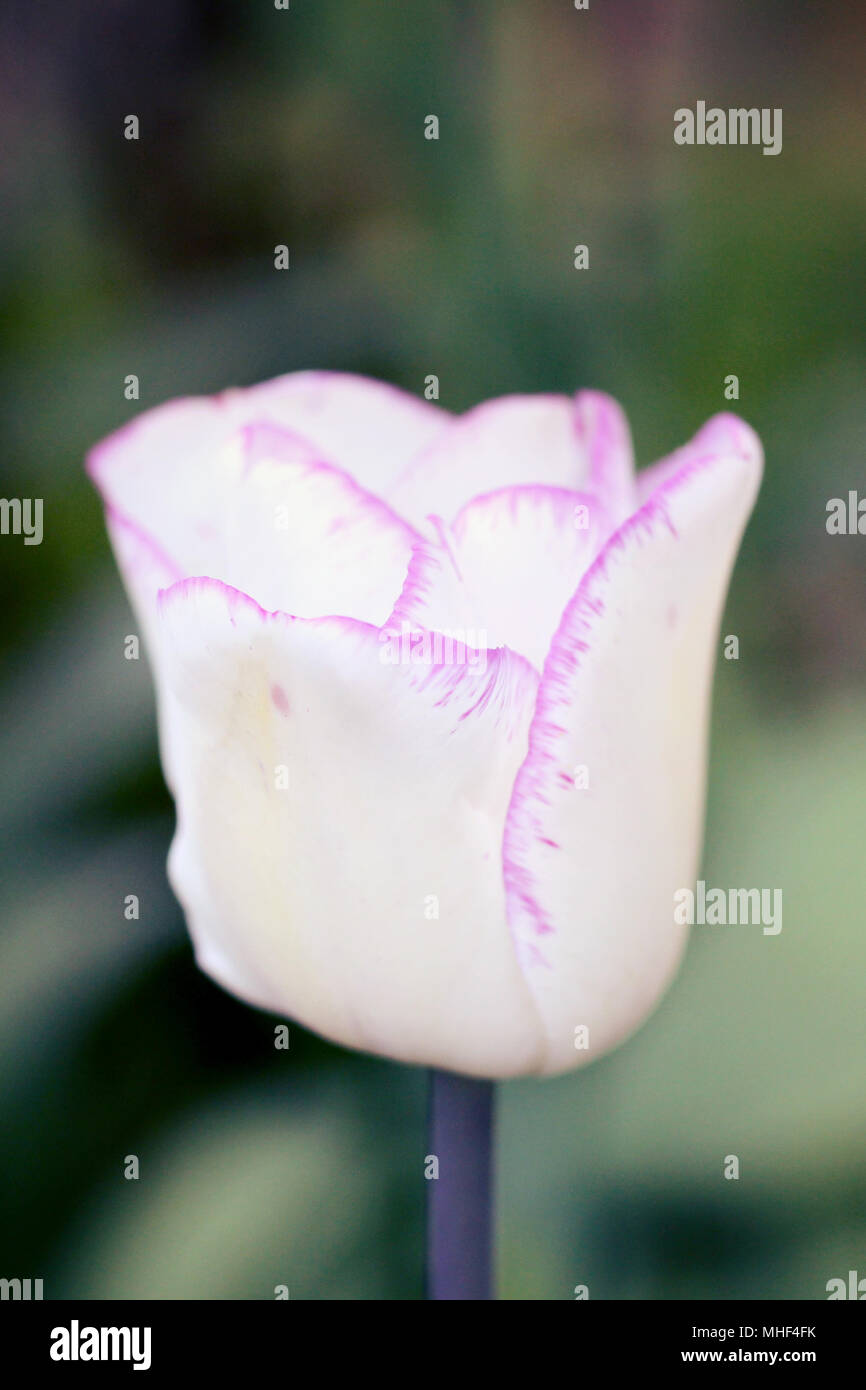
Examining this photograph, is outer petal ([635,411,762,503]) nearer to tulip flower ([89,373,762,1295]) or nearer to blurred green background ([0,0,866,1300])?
tulip flower ([89,373,762,1295])

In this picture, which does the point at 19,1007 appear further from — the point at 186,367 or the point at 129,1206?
the point at 186,367

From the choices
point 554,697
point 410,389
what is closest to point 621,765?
point 554,697

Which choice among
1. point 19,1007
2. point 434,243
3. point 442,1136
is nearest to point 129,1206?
point 19,1007

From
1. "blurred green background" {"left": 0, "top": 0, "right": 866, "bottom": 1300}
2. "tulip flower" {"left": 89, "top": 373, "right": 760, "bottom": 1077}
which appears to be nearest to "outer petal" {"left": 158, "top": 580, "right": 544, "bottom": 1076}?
"tulip flower" {"left": 89, "top": 373, "right": 760, "bottom": 1077}

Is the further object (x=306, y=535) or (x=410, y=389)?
(x=410, y=389)

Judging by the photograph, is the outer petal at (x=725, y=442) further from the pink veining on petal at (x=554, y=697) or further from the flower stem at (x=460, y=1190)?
the flower stem at (x=460, y=1190)

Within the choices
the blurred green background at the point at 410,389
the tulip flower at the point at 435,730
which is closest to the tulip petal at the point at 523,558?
the tulip flower at the point at 435,730

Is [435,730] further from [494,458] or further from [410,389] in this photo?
[410,389]
